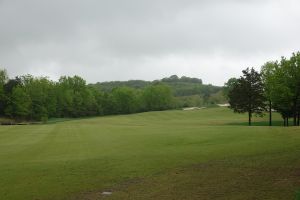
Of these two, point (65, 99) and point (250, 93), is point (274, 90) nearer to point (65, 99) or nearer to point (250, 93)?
point (250, 93)

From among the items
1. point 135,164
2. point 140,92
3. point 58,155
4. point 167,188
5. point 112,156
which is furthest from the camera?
point 140,92

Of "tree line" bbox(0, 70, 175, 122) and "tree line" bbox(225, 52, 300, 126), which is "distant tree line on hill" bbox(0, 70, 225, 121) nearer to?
"tree line" bbox(0, 70, 175, 122)

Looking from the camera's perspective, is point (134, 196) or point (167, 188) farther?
point (167, 188)

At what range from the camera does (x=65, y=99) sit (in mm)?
138375

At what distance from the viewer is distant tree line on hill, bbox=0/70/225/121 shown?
123688mm

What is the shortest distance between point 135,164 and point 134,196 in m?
7.00

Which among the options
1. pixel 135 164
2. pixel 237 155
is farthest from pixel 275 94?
pixel 135 164

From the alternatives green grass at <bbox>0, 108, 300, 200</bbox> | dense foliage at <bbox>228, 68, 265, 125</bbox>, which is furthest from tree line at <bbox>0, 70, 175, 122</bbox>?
green grass at <bbox>0, 108, 300, 200</bbox>

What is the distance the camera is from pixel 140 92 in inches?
6919

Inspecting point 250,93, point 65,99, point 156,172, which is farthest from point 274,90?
point 65,99

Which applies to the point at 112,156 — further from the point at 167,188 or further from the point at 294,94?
the point at 294,94

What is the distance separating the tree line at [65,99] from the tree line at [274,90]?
199 feet

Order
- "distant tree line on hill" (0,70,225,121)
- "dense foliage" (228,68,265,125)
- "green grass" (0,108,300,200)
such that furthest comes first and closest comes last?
"distant tree line on hill" (0,70,225,121) < "dense foliage" (228,68,265,125) < "green grass" (0,108,300,200)

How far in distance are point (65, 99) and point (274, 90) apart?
89489mm
